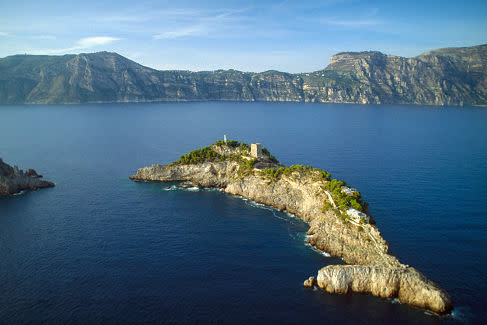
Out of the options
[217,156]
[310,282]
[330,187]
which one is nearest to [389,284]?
[310,282]

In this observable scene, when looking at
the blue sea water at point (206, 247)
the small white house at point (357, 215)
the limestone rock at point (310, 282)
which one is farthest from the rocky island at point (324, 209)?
the blue sea water at point (206, 247)

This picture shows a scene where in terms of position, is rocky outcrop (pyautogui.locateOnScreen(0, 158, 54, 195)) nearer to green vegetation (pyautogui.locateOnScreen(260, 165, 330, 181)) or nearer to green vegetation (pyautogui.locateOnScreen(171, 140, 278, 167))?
green vegetation (pyautogui.locateOnScreen(171, 140, 278, 167))

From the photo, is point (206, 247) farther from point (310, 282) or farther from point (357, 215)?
point (357, 215)

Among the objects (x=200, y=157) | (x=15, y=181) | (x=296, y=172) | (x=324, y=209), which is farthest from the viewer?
(x=200, y=157)

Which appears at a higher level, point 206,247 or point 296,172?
point 296,172

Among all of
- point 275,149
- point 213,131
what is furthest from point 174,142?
point 275,149

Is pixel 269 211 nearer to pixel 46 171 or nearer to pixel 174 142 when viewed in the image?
pixel 46 171

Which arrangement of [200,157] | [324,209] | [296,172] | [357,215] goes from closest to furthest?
[357,215]
[324,209]
[296,172]
[200,157]

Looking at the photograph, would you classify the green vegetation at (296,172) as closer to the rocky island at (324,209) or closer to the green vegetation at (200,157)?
the rocky island at (324,209)
